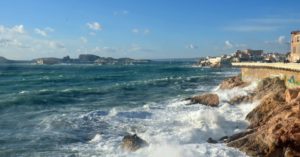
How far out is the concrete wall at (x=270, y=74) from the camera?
34.7 m

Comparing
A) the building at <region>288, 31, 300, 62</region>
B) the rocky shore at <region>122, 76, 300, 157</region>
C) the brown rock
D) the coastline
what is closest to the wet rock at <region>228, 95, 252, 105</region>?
the rocky shore at <region>122, 76, 300, 157</region>

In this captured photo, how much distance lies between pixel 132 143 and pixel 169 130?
197 inches

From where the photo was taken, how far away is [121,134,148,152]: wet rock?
2119 centimetres

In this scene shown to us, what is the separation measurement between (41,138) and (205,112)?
1028 cm

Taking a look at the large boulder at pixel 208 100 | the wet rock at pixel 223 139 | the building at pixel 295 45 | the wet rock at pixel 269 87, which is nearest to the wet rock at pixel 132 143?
the wet rock at pixel 223 139

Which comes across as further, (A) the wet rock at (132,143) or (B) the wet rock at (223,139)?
(B) the wet rock at (223,139)

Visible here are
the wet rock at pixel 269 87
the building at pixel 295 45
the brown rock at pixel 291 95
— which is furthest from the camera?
the building at pixel 295 45

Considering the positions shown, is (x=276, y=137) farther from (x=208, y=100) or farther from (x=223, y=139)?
(x=208, y=100)

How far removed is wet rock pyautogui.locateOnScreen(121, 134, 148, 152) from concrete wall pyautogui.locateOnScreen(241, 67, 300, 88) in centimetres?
1577

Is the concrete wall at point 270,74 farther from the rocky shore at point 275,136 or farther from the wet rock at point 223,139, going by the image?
the wet rock at point 223,139

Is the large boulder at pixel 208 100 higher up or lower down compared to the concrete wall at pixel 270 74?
lower down

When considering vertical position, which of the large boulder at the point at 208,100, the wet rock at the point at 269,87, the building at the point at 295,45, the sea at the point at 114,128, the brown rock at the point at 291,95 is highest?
the building at the point at 295,45

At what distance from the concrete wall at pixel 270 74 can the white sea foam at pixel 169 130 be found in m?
4.11

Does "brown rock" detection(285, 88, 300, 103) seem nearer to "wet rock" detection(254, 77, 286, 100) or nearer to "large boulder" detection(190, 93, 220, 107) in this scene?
"wet rock" detection(254, 77, 286, 100)
